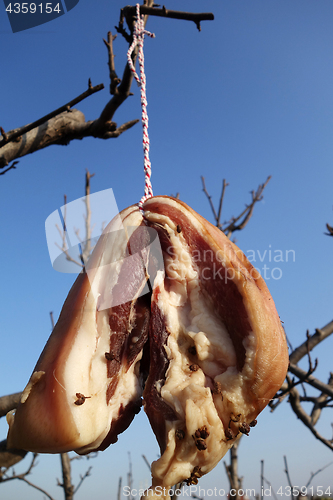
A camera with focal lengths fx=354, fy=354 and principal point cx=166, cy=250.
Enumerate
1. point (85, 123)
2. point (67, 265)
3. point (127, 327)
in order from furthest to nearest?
point (85, 123), point (67, 265), point (127, 327)

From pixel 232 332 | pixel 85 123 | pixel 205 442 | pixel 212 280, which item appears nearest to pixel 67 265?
pixel 212 280

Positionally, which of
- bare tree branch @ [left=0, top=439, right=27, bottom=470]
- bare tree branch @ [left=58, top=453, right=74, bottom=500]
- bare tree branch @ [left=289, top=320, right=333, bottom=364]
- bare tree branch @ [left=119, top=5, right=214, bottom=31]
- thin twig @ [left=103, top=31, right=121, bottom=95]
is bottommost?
bare tree branch @ [left=58, top=453, right=74, bottom=500]

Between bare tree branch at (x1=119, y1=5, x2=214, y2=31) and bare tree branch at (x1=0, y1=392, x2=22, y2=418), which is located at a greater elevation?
bare tree branch at (x1=119, y1=5, x2=214, y2=31)

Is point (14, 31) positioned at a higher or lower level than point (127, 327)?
higher

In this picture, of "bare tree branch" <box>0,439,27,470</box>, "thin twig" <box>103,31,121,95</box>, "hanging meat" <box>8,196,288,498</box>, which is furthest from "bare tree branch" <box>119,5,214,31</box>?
"bare tree branch" <box>0,439,27,470</box>

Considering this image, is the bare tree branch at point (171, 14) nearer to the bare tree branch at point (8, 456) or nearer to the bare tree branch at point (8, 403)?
the bare tree branch at point (8, 403)

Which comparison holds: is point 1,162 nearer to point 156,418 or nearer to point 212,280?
point 212,280

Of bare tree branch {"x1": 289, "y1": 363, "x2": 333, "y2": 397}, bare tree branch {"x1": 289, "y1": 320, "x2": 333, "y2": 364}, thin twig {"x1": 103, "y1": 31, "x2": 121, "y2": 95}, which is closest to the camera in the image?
thin twig {"x1": 103, "y1": 31, "x2": 121, "y2": 95}

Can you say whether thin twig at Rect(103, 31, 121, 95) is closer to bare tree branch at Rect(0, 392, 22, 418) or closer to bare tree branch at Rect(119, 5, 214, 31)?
bare tree branch at Rect(119, 5, 214, 31)
